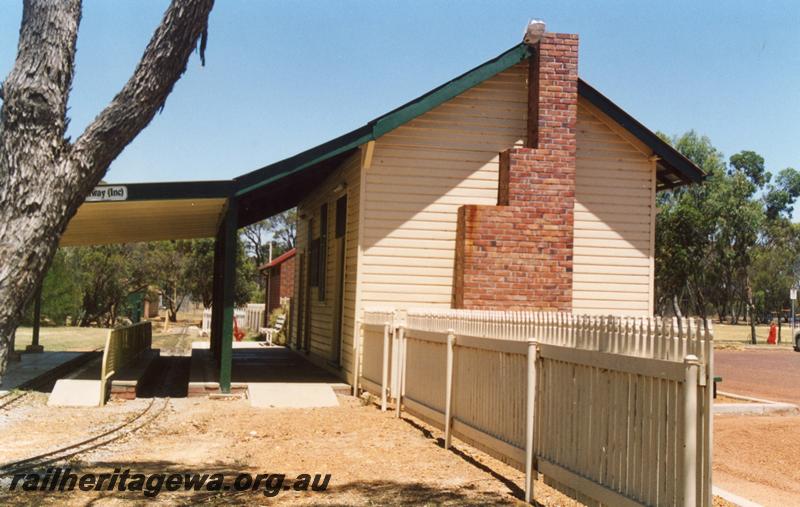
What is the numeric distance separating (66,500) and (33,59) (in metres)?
3.38

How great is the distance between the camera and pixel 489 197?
1354cm

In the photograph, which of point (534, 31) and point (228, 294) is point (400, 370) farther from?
point (534, 31)

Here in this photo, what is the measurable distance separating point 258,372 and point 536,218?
5947 mm

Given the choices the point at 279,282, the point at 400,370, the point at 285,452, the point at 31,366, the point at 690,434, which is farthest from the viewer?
the point at 279,282

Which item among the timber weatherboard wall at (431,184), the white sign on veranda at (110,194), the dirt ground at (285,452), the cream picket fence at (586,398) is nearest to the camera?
the cream picket fence at (586,398)

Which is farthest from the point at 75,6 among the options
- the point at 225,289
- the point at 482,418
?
the point at 225,289

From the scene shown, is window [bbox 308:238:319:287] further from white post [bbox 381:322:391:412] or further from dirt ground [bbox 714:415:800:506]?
dirt ground [bbox 714:415:800:506]

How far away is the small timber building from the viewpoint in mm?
12656

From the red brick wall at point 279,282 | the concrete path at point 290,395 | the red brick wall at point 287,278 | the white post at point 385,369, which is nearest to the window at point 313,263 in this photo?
the concrete path at point 290,395

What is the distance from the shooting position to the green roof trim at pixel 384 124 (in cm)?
1232

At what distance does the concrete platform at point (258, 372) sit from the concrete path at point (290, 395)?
29 centimetres

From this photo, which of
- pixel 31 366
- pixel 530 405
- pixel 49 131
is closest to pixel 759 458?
pixel 530 405

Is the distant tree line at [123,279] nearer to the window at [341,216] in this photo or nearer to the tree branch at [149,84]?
the window at [341,216]

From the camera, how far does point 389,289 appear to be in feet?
43.6
